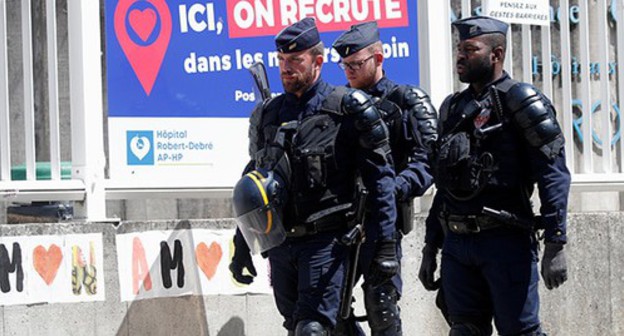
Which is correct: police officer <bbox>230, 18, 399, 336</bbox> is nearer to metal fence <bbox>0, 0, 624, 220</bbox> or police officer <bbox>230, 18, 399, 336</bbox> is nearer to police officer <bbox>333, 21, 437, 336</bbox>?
police officer <bbox>333, 21, 437, 336</bbox>

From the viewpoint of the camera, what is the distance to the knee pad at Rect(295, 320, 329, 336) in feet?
21.0

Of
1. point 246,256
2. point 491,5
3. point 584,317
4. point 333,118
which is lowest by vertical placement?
point 584,317

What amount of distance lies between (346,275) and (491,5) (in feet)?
9.56

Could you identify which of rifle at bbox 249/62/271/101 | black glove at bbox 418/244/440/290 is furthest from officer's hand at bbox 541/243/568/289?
rifle at bbox 249/62/271/101

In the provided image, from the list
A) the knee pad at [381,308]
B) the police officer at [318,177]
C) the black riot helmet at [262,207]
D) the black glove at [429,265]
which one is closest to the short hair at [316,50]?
the police officer at [318,177]

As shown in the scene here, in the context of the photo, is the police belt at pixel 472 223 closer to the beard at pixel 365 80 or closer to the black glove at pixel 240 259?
the black glove at pixel 240 259

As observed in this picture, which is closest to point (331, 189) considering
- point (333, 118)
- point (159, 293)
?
point (333, 118)

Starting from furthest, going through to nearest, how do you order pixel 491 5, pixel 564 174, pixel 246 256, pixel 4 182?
1. pixel 491 5
2. pixel 4 182
3. pixel 246 256
4. pixel 564 174

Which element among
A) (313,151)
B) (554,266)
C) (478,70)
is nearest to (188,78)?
(313,151)

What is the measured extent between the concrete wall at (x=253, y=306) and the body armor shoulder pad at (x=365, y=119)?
173cm

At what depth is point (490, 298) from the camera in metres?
6.62

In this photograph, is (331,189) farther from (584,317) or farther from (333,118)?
(584,317)

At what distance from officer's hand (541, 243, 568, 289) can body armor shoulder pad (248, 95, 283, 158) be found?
1553 mm

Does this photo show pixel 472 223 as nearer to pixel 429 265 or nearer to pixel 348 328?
pixel 429 265
